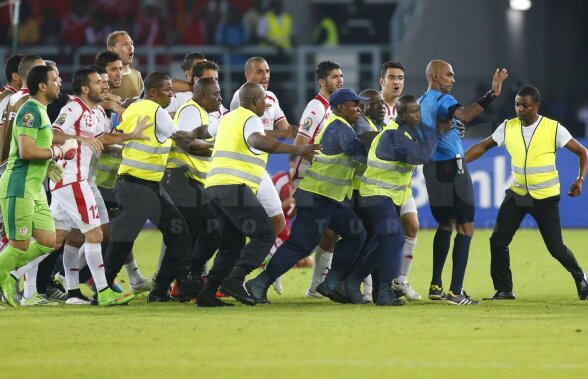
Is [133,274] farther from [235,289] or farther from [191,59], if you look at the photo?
[191,59]

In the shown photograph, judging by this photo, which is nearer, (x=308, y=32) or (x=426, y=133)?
(x=426, y=133)

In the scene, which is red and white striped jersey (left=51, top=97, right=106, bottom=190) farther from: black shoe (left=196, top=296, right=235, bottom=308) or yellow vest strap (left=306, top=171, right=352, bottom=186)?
yellow vest strap (left=306, top=171, right=352, bottom=186)

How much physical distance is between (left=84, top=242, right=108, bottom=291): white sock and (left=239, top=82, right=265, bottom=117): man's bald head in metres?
1.98

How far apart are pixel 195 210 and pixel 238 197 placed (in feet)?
3.75

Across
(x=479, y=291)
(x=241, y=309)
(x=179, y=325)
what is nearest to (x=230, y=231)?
(x=241, y=309)

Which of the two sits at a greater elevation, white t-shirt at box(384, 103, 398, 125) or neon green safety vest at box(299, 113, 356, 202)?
white t-shirt at box(384, 103, 398, 125)

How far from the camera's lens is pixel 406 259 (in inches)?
536

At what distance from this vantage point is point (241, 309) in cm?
1227

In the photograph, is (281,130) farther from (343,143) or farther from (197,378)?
(197,378)

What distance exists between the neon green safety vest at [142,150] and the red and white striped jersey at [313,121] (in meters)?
1.71

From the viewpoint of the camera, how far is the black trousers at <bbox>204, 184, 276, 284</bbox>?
12242mm

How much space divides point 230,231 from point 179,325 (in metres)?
1.58

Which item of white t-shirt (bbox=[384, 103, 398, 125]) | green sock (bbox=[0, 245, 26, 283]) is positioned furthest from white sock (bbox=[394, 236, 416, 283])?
green sock (bbox=[0, 245, 26, 283])

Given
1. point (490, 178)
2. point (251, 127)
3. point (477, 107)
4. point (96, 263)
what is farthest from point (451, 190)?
point (490, 178)
